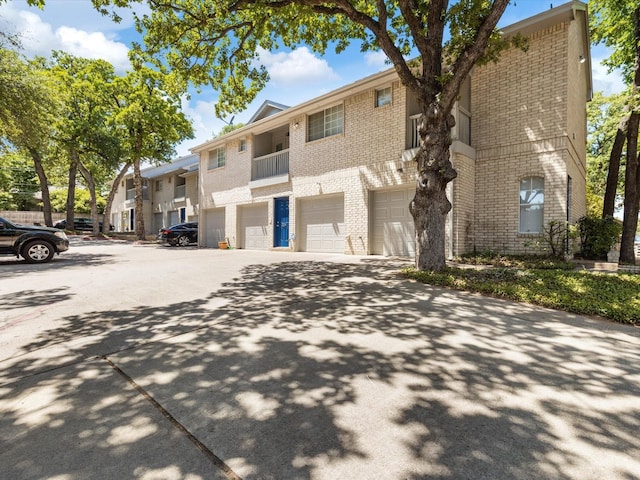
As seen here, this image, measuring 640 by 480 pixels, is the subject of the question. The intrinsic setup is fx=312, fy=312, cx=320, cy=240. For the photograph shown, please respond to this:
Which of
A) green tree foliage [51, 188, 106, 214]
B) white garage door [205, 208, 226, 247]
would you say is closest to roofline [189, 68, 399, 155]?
white garage door [205, 208, 226, 247]

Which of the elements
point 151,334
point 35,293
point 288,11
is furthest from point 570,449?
point 288,11

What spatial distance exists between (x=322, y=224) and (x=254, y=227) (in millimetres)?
4700

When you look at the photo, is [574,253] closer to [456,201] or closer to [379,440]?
[456,201]

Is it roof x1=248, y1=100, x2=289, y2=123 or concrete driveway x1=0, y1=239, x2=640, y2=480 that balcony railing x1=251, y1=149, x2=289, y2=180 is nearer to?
roof x1=248, y1=100, x2=289, y2=123

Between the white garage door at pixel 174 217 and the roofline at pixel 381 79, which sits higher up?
the roofline at pixel 381 79

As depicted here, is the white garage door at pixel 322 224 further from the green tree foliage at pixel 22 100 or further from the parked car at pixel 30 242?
the green tree foliage at pixel 22 100

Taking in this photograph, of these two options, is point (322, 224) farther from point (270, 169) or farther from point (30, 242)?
point (30, 242)

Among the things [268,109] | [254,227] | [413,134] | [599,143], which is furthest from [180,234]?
[599,143]

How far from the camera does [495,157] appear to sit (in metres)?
10.1

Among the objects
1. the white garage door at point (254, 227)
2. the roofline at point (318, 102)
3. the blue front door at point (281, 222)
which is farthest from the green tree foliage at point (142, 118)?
the blue front door at point (281, 222)

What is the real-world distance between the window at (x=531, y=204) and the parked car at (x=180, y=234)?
1838 cm

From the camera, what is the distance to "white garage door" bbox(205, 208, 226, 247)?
61.1 feet

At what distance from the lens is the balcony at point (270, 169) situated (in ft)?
49.4

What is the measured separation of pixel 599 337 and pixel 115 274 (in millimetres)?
9110
